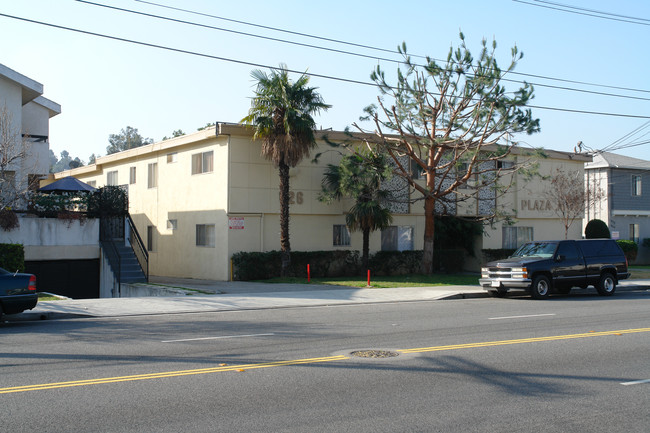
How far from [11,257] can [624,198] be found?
36.9 meters

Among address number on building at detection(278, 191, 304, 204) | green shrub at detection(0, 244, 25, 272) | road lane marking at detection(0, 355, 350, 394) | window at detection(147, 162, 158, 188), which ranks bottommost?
road lane marking at detection(0, 355, 350, 394)

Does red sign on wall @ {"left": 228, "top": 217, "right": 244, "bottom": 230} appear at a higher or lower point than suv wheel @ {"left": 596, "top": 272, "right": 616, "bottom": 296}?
higher

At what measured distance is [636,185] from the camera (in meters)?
43.1

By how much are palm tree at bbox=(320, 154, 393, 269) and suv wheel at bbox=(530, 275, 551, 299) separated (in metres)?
8.22

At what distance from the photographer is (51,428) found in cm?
621

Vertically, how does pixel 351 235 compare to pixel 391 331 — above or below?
above

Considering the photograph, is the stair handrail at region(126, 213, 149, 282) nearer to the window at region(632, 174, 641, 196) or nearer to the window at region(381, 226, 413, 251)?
the window at region(381, 226, 413, 251)

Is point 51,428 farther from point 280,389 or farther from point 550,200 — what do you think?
point 550,200

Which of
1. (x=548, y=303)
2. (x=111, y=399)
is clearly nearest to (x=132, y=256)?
(x=548, y=303)

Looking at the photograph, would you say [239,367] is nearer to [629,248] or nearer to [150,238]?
[150,238]

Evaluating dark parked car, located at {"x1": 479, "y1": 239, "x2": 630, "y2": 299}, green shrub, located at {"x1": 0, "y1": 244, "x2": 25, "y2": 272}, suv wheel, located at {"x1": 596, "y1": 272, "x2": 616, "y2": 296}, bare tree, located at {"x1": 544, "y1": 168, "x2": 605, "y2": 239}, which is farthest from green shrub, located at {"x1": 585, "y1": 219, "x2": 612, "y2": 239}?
green shrub, located at {"x1": 0, "y1": 244, "x2": 25, "y2": 272}

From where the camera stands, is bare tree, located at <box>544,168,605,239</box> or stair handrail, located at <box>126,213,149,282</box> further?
bare tree, located at <box>544,168,605,239</box>

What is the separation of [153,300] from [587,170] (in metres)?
33.5

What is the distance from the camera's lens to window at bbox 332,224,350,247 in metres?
30.0
